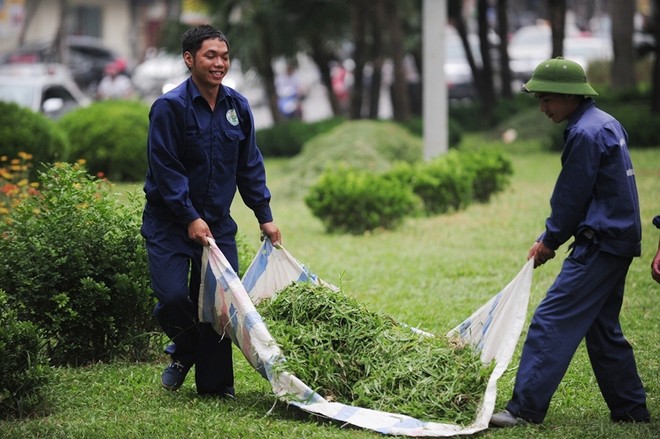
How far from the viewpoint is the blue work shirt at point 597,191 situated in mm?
4918

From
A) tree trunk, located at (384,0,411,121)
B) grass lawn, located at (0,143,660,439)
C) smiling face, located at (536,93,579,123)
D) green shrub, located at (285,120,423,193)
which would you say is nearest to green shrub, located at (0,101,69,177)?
grass lawn, located at (0,143,660,439)

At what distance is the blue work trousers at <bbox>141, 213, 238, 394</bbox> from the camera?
5.32 m

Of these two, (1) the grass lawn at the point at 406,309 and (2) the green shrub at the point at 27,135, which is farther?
(2) the green shrub at the point at 27,135

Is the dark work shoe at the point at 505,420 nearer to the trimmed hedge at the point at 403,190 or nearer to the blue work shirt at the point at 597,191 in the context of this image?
the blue work shirt at the point at 597,191

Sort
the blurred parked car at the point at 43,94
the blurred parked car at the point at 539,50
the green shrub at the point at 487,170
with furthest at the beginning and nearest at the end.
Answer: the blurred parked car at the point at 539,50 → the blurred parked car at the point at 43,94 → the green shrub at the point at 487,170

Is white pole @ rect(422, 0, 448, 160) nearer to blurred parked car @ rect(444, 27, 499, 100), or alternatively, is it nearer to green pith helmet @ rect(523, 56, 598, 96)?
green pith helmet @ rect(523, 56, 598, 96)

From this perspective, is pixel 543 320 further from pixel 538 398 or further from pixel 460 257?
pixel 460 257

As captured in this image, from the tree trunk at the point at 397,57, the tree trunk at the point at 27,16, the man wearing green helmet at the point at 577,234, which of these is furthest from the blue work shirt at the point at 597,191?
the tree trunk at the point at 27,16

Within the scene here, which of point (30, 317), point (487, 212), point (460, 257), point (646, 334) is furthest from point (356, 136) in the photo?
point (30, 317)

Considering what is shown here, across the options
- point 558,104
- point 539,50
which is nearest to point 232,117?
point 558,104

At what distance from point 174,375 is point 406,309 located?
2.71m

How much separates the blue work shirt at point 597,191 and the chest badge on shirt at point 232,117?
1530 millimetres

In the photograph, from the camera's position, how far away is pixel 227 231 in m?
5.54

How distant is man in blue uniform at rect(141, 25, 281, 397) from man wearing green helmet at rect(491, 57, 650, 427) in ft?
4.65
